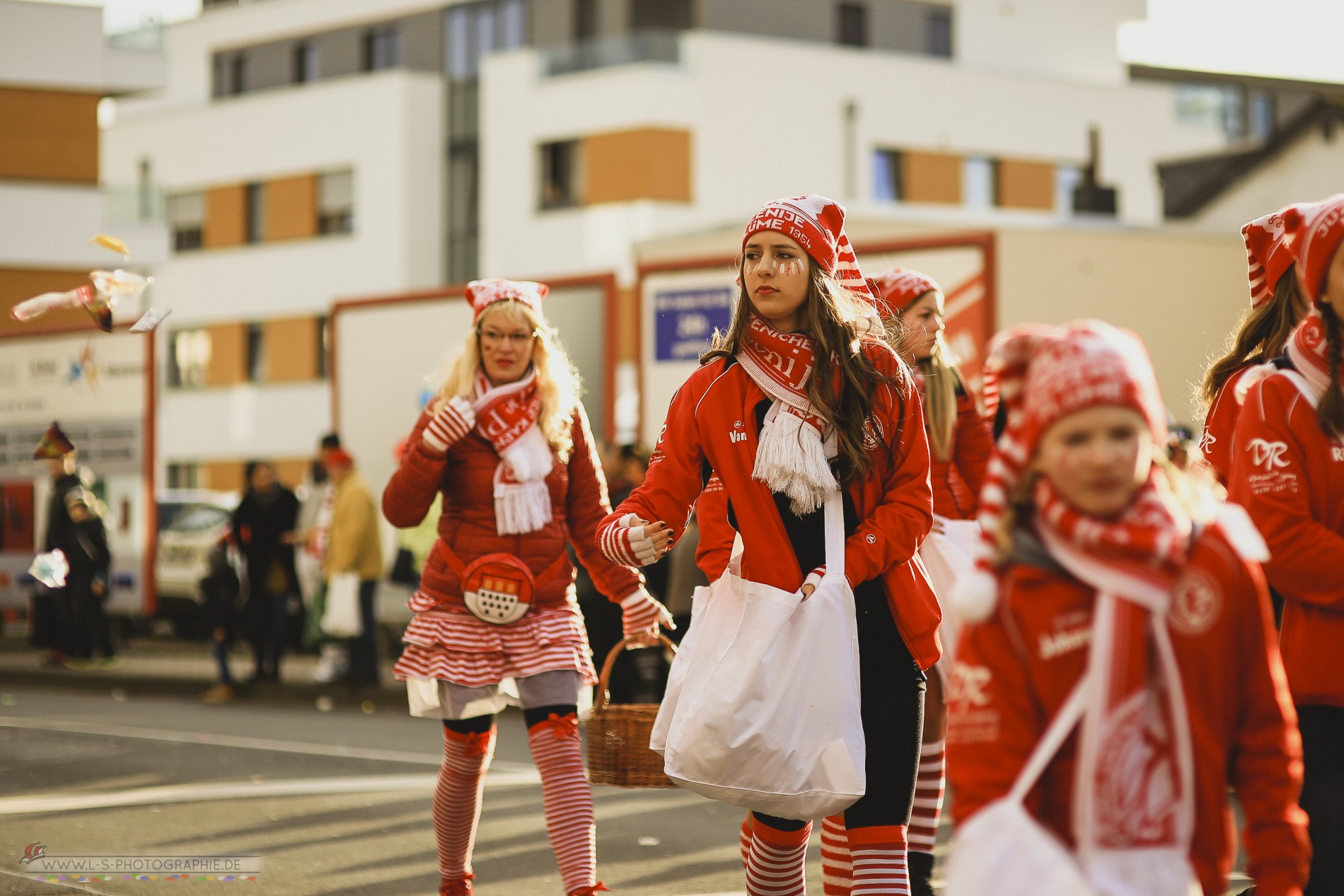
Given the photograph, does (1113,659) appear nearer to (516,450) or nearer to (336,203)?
(516,450)

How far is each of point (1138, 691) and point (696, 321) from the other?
11642 mm

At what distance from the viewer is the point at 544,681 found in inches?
228

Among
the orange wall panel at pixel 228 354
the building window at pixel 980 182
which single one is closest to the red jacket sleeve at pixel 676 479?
the building window at pixel 980 182

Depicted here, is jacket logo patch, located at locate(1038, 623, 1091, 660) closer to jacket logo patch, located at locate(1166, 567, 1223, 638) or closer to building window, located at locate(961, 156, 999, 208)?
jacket logo patch, located at locate(1166, 567, 1223, 638)

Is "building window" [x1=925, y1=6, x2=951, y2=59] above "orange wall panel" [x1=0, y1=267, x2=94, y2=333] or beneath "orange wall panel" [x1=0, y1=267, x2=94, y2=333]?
above

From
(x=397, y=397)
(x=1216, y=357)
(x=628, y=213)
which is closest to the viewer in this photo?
(x=1216, y=357)

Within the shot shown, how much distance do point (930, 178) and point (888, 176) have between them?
100cm

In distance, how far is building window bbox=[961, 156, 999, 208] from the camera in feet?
132

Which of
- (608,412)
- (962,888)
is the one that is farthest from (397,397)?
(962,888)

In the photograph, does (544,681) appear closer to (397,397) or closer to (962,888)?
(962,888)

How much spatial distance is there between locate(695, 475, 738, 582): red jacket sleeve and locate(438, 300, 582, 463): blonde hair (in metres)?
1.57

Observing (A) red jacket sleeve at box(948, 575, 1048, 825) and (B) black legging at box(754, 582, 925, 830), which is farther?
(B) black legging at box(754, 582, 925, 830)

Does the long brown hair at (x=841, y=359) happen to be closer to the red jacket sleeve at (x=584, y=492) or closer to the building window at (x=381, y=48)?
the red jacket sleeve at (x=584, y=492)

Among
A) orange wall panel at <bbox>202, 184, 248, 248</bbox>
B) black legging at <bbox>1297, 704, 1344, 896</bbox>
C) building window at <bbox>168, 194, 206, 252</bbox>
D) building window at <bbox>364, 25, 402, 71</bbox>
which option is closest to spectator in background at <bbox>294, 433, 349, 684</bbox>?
black legging at <bbox>1297, 704, 1344, 896</bbox>
